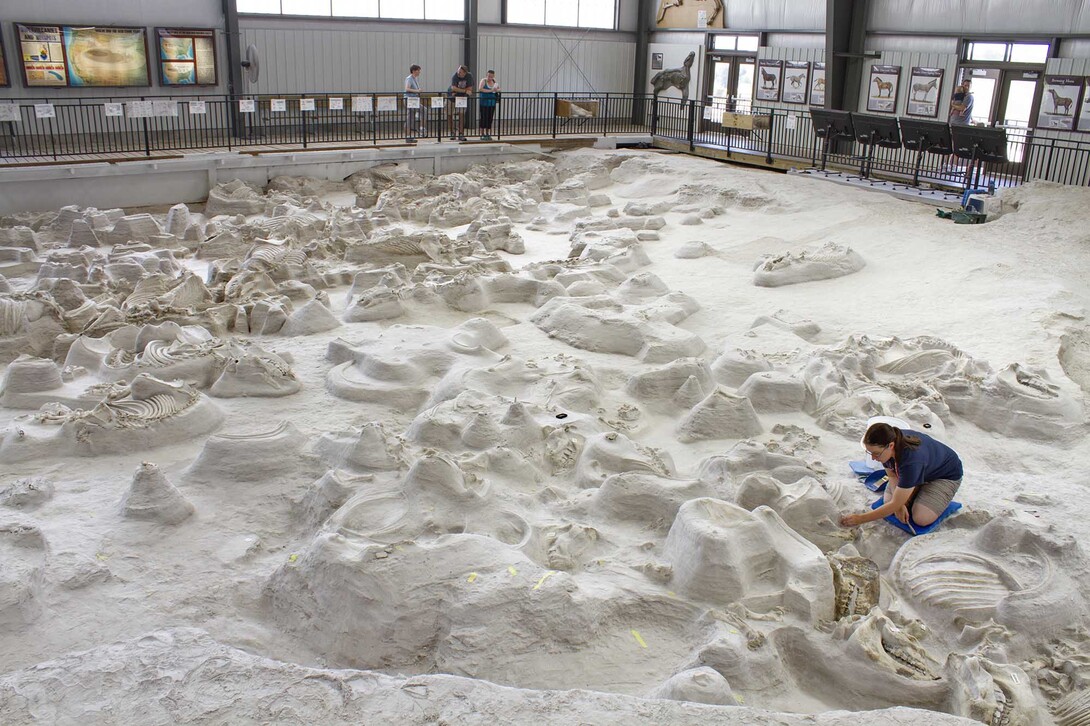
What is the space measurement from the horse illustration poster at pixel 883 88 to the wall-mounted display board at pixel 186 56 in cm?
1095

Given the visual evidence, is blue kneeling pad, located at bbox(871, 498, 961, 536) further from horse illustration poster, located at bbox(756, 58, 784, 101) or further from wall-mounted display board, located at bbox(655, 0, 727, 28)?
wall-mounted display board, located at bbox(655, 0, 727, 28)

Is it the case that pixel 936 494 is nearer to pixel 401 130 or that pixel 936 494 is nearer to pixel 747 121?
pixel 747 121

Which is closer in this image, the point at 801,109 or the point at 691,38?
the point at 801,109

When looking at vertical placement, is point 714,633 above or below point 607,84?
below

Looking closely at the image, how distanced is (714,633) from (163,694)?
203 cm

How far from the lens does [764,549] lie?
13.2 feet

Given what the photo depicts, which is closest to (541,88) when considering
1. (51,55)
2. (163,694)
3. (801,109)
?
(801,109)

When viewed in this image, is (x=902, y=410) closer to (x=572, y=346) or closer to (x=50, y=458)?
(x=572, y=346)

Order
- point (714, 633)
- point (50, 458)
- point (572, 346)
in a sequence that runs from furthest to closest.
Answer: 1. point (572, 346)
2. point (50, 458)
3. point (714, 633)

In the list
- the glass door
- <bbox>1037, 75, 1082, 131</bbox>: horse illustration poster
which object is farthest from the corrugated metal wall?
<bbox>1037, 75, 1082, 131</bbox>: horse illustration poster

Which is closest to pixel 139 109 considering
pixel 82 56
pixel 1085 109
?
pixel 82 56

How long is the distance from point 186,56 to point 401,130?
3.85 meters

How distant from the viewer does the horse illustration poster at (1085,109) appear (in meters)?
12.1

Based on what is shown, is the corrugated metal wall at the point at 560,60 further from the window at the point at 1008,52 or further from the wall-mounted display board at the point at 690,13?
the window at the point at 1008,52
